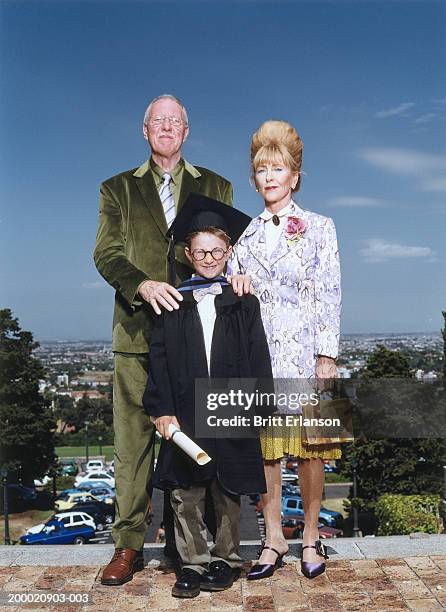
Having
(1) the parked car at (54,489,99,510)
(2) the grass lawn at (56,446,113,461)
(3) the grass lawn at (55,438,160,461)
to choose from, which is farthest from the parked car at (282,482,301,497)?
(2) the grass lawn at (56,446,113,461)

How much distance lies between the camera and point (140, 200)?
4531mm

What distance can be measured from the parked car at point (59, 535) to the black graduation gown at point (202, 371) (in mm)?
28189

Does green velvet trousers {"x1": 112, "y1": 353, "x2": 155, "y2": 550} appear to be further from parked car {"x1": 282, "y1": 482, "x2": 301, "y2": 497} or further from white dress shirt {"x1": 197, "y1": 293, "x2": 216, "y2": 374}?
parked car {"x1": 282, "y1": 482, "x2": 301, "y2": 497}

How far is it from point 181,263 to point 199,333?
52 cm

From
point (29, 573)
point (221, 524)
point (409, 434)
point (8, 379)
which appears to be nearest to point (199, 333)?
point (221, 524)

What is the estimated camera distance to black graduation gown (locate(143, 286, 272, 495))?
406 cm

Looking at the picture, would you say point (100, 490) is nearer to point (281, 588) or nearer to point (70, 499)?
point (70, 499)

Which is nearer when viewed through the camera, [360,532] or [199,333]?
[199,333]

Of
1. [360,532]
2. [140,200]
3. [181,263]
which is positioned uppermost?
[140,200]

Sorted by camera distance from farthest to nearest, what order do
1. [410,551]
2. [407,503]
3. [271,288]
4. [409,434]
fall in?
[409,434] → [407,503] → [410,551] → [271,288]

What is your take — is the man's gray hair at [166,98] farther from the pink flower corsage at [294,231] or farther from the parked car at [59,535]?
the parked car at [59,535]

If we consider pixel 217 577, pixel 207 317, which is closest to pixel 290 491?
pixel 217 577

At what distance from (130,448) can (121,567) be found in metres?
0.66

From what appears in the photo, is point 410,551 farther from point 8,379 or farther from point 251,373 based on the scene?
point 8,379
